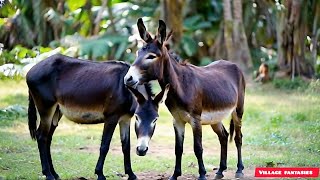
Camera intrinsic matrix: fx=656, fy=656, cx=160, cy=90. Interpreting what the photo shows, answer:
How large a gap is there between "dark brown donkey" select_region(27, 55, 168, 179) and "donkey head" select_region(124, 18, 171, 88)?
0.56 m

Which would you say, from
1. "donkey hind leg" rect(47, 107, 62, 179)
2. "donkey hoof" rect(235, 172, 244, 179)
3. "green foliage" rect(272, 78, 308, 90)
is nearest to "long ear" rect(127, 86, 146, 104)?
"donkey hind leg" rect(47, 107, 62, 179)

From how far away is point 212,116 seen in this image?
9.23 m

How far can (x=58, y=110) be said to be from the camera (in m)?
9.66

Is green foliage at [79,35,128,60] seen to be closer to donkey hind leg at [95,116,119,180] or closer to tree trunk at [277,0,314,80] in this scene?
tree trunk at [277,0,314,80]

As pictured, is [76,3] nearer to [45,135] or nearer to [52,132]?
[52,132]

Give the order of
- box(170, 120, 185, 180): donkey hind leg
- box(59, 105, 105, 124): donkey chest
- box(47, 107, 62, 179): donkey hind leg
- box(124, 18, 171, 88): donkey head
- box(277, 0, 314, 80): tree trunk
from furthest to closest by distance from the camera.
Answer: box(277, 0, 314, 80): tree trunk < box(47, 107, 62, 179): donkey hind leg < box(59, 105, 105, 124): donkey chest < box(170, 120, 185, 180): donkey hind leg < box(124, 18, 171, 88): donkey head

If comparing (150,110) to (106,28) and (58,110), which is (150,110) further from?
(106,28)

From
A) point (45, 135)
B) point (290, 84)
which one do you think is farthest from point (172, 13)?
point (45, 135)

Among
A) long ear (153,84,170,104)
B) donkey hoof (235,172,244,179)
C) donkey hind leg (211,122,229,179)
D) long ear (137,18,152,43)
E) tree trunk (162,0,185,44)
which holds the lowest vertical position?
tree trunk (162,0,185,44)

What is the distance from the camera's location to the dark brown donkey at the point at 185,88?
8477mm

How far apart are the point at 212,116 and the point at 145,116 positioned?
1326 millimetres

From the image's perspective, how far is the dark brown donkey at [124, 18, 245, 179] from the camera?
8477 mm

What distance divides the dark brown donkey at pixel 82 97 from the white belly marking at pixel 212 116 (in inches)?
39.2

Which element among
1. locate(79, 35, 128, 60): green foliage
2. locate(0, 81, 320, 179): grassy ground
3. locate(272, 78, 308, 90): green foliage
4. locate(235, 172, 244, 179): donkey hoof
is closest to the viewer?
locate(235, 172, 244, 179): donkey hoof
